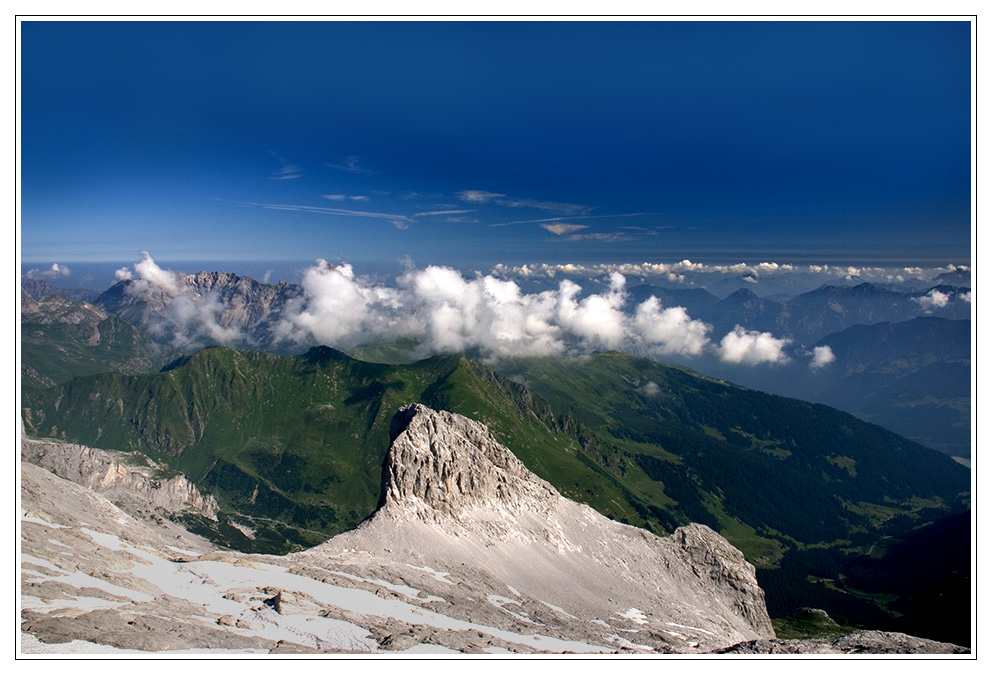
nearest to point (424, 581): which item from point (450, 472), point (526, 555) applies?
point (526, 555)

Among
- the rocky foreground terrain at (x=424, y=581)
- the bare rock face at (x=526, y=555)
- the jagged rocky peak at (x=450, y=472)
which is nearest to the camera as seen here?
the rocky foreground terrain at (x=424, y=581)

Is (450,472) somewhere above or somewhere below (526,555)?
above

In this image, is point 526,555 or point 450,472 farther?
point 450,472

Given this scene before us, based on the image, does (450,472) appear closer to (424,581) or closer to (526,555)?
(526,555)

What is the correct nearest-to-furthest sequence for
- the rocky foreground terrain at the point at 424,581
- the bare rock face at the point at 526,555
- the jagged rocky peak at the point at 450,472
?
the rocky foreground terrain at the point at 424,581, the bare rock face at the point at 526,555, the jagged rocky peak at the point at 450,472

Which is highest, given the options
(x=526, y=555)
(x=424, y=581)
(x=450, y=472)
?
(x=450, y=472)

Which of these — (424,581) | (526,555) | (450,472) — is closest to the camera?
(424,581)
